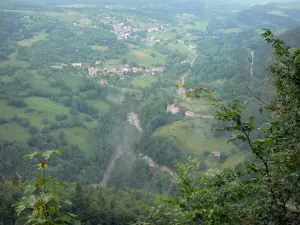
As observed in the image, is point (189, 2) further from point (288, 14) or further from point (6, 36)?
point (6, 36)

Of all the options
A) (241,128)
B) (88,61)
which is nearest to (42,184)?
(241,128)

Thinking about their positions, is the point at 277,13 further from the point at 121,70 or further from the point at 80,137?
the point at 80,137

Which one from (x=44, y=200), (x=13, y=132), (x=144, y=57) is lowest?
(x=13, y=132)

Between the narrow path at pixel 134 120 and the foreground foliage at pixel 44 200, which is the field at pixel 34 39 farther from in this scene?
the foreground foliage at pixel 44 200

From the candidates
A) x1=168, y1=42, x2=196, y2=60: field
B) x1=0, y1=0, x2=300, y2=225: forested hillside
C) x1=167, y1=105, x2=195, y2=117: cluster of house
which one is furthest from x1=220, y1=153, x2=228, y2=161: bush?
x1=168, y1=42, x2=196, y2=60: field

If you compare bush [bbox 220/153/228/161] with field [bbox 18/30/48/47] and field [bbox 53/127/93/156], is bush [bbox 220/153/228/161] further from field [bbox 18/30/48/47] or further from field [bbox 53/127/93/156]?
field [bbox 18/30/48/47]

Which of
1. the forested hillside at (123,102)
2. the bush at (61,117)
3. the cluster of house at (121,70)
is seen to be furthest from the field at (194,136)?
the cluster of house at (121,70)

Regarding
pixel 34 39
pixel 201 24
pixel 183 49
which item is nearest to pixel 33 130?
pixel 34 39
